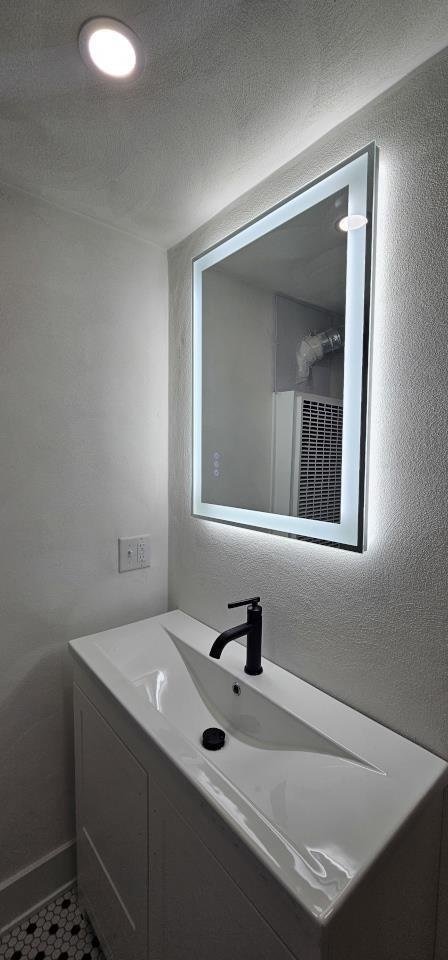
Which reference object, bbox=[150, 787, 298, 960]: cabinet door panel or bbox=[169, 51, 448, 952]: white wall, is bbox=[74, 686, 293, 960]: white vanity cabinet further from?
bbox=[169, 51, 448, 952]: white wall

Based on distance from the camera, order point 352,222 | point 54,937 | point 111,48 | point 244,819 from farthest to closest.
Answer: point 54,937 → point 352,222 → point 111,48 → point 244,819

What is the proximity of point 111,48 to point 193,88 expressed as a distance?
177mm

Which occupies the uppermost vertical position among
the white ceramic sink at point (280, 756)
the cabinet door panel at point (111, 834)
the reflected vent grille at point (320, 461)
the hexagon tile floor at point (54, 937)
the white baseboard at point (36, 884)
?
the reflected vent grille at point (320, 461)

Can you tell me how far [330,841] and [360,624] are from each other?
0.40 metres

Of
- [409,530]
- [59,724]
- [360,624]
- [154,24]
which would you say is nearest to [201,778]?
[360,624]

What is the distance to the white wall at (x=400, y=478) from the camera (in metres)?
0.79

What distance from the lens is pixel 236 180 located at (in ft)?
3.78

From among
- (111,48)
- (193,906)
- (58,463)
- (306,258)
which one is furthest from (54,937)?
(111,48)

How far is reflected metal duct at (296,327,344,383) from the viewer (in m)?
0.94

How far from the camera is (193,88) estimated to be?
87 centimetres

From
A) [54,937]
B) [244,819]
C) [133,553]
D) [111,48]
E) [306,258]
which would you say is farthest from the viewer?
[133,553]

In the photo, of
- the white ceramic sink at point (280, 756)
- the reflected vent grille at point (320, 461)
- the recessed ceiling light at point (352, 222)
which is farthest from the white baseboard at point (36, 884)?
the recessed ceiling light at point (352, 222)

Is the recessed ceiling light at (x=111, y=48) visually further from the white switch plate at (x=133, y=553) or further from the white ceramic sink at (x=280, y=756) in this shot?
the white ceramic sink at (x=280, y=756)

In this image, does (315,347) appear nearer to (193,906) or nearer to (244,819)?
(244,819)
